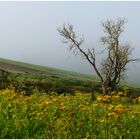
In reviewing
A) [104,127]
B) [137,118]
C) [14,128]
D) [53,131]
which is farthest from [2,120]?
[137,118]

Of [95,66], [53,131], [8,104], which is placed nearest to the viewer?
[53,131]

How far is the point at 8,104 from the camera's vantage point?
12023 mm

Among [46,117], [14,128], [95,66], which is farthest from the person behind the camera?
[95,66]

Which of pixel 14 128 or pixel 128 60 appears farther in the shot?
pixel 128 60

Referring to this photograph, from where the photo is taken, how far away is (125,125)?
33.0 ft

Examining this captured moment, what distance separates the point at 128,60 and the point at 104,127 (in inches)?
1258

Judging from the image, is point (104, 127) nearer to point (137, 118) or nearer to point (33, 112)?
point (137, 118)

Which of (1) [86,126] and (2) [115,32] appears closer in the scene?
(1) [86,126]

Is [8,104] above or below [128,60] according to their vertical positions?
below

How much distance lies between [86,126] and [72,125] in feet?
1.79

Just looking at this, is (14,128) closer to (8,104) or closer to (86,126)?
(86,126)

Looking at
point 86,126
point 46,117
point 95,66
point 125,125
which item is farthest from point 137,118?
point 95,66

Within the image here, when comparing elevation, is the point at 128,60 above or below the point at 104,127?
above

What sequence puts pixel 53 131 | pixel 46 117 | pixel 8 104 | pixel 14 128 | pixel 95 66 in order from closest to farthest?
1. pixel 53 131
2. pixel 14 128
3. pixel 46 117
4. pixel 8 104
5. pixel 95 66
